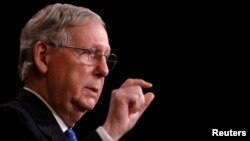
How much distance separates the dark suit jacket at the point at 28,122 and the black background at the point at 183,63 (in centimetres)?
142

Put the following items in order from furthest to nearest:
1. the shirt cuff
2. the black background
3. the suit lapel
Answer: the black background
the suit lapel
the shirt cuff

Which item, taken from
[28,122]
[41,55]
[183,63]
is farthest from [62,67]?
[183,63]

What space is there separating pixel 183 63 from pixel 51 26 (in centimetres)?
160

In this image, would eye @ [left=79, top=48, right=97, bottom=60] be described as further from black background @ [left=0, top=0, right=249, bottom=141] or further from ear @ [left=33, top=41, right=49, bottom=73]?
black background @ [left=0, top=0, right=249, bottom=141]

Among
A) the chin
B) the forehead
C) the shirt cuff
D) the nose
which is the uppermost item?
the forehead

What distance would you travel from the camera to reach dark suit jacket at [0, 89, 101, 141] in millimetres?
1288

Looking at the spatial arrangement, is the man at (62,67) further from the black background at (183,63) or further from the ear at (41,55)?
the black background at (183,63)

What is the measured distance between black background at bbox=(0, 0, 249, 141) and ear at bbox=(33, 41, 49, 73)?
4.46ft

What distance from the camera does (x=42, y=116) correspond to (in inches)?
56.7

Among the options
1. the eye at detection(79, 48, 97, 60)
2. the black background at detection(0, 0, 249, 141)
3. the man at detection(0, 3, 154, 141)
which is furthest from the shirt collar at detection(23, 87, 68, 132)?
the black background at detection(0, 0, 249, 141)

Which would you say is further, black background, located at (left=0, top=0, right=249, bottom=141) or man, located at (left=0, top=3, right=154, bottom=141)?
black background, located at (left=0, top=0, right=249, bottom=141)

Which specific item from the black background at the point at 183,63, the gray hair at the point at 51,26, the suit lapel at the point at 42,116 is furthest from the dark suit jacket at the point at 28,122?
the black background at the point at 183,63

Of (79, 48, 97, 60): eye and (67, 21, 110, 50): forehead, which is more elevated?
(67, 21, 110, 50): forehead

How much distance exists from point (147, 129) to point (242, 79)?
2.33 ft
